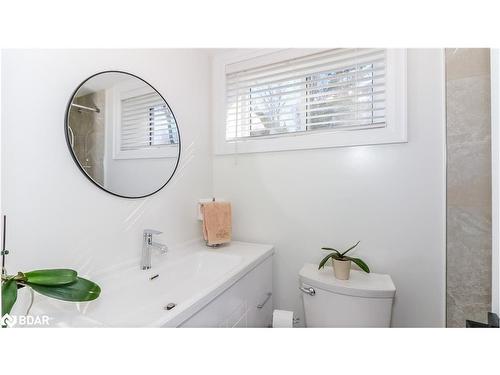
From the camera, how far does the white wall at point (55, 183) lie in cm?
66

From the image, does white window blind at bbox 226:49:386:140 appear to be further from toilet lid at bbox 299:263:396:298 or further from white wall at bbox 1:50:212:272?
toilet lid at bbox 299:263:396:298

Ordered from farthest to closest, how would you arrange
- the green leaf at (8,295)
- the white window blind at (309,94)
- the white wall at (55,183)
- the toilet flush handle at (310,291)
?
1. the white window blind at (309,94)
2. the toilet flush handle at (310,291)
3. the white wall at (55,183)
4. the green leaf at (8,295)

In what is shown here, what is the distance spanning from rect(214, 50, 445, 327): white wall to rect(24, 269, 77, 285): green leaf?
1.04m

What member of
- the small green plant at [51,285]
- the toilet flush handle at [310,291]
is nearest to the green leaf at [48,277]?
the small green plant at [51,285]

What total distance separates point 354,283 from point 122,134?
4.22ft

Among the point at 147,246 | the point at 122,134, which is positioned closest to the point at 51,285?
the point at 147,246

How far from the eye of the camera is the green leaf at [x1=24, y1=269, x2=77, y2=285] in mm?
530

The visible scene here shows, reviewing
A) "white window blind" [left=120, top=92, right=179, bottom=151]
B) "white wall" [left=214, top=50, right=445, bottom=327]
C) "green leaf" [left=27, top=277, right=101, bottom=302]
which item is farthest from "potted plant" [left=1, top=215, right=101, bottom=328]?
"white wall" [left=214, top=50, right=445, bottom=327]

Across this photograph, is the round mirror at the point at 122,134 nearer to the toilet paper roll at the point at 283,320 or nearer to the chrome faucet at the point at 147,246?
the chrome faucet at the point at 147,246

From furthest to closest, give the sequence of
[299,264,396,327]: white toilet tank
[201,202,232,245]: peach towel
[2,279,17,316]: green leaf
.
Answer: [201,202,232,245]: peach towel < [299,264,396,327]: white toilet tank < [2,279,17,316]: green leaf

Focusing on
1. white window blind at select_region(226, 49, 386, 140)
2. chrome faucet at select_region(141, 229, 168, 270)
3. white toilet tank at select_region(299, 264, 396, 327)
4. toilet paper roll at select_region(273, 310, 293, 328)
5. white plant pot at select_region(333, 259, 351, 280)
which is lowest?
toilet paper roll at select_region(273, 310, 293, 328)

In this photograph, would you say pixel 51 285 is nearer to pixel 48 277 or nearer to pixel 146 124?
pixel 48 277

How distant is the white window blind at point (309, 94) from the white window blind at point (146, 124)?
1.50 feet
